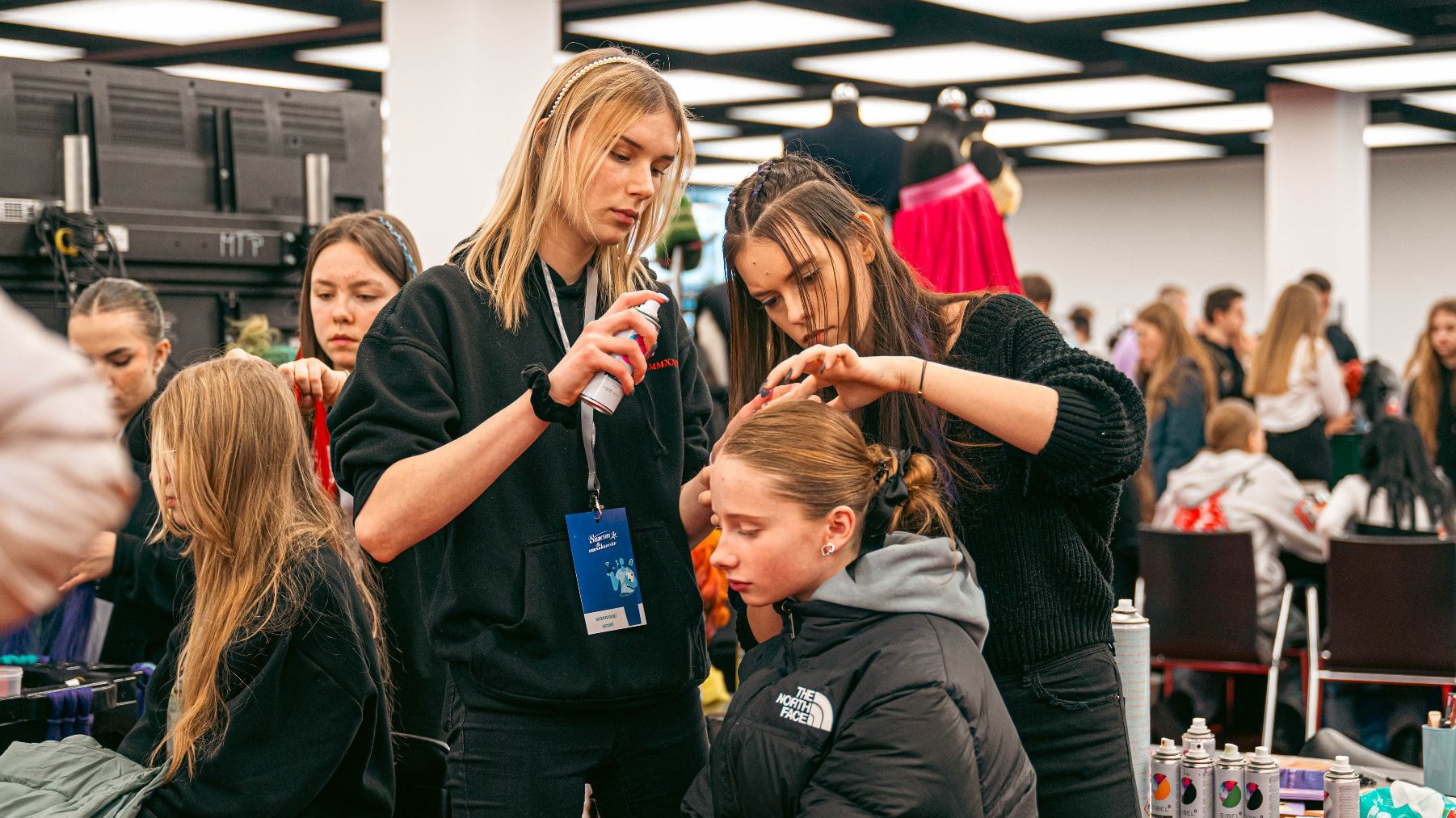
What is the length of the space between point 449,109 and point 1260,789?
383cm

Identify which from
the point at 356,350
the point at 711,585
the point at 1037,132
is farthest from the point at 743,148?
the point at 356,350

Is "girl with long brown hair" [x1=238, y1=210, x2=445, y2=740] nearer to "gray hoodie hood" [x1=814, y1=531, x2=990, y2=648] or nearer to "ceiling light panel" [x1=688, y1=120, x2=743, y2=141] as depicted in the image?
"gray hoodie hood" [x1=814, y1=531, x2=990, y2=648]

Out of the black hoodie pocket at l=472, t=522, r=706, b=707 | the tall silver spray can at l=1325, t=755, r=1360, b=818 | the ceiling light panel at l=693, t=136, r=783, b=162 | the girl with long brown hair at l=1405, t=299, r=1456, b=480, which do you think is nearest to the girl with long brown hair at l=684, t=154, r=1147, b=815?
the black hoodie pocket at l=472, t=522, r=706, b=707

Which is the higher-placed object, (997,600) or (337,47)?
(337,47)

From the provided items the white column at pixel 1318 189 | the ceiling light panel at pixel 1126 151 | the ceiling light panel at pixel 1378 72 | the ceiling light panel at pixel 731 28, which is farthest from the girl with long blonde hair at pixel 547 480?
the ceiling light panel at pixel 1126 151

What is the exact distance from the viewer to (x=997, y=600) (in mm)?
1680

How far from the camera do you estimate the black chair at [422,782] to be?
201 centimetres

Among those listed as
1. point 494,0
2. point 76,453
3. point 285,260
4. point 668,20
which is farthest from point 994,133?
point 76,453

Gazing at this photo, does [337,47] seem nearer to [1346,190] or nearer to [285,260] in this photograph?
[285,260]

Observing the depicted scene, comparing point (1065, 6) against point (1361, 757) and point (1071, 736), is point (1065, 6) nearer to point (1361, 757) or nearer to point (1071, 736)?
point (1361, 757)

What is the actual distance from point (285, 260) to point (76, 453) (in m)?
2.85

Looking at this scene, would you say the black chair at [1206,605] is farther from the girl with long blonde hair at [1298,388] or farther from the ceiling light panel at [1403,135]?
the ceiling light panel at [1403,135]

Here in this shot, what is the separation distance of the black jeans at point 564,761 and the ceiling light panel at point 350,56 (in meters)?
7.27

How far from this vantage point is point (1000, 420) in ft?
5.19
